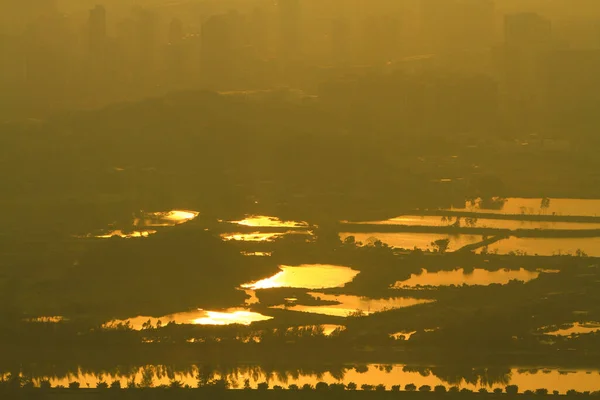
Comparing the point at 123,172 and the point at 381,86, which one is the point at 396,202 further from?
the point at 381,86

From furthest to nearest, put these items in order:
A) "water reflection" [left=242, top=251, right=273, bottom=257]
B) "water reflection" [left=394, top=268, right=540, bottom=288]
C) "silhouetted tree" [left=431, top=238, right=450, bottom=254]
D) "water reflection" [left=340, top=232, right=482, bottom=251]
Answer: "water reflection" [left=340, top=232, right=482, bottom=251] → "silhouetted tree" [left=431, top=238, right=450, bottom=254] → "water reflection" [left=242, top=251, right=273, bottom=257] → "water reflection" [left=394, top=268, right=540, bottom=288]

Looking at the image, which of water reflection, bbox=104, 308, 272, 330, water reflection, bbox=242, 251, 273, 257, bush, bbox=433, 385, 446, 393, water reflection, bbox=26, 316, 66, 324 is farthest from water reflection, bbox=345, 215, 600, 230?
bush, bbox=433, 385, 446, 393

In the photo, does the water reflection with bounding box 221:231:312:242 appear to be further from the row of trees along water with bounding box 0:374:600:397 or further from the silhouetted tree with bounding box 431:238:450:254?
the row of trees along water with bounding box 0:374:600:397

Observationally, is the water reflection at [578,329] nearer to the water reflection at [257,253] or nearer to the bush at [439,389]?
the bush at [439,389]

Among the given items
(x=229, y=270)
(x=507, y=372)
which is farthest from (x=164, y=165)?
(x=507, y=372)

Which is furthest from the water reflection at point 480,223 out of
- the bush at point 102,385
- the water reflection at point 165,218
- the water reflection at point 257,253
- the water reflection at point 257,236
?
the bush at point 102,385

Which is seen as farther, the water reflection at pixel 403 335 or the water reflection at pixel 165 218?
the water reflection at pixel 165 218
